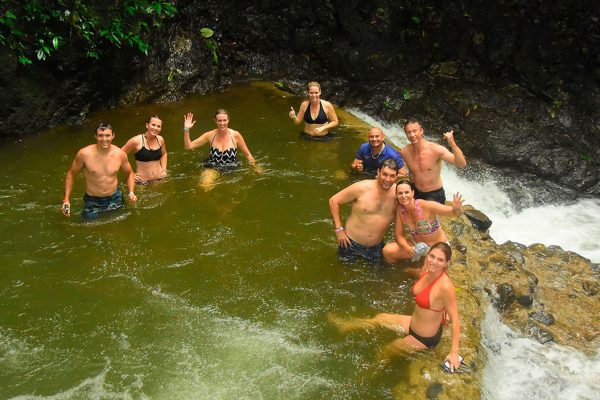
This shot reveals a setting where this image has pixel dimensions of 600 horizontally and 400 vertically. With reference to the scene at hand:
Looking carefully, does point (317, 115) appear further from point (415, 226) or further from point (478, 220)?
point (415, 226)

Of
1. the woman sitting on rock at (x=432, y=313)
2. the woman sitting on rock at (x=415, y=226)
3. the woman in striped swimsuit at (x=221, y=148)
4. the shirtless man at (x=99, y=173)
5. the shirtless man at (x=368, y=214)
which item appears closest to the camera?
the woman sitting on rock at (x=432, y=313)

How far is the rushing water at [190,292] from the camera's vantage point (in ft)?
14.6

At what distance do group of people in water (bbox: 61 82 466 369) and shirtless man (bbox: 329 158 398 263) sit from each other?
0.01m

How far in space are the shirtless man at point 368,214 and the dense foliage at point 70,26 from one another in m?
6.97

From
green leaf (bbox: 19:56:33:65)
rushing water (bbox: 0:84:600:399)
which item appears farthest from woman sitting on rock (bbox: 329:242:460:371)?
green leaf (bbox: 19:56:33:65)

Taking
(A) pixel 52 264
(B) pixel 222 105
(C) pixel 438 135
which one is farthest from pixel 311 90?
(A) pixel 52 264

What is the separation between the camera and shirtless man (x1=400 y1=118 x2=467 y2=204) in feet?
21.3

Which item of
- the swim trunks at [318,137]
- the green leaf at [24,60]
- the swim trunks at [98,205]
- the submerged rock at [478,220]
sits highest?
the green leaf at [24,60]

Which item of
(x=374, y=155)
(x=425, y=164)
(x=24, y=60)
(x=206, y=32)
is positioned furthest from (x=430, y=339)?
(x=206, y=32)

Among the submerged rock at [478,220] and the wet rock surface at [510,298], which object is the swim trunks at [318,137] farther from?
the wet rock surface at [510,298]

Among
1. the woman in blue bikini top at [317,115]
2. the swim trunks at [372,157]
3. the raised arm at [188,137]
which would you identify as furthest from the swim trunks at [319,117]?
the raised arm at [188,137]

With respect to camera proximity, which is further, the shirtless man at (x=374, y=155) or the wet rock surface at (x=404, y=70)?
the wet rock surface at (x=404, y=70)

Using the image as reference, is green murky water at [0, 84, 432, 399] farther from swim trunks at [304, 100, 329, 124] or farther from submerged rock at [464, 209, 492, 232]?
submerged rock at [464, 209, 492, 232]

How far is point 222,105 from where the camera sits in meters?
11.5
